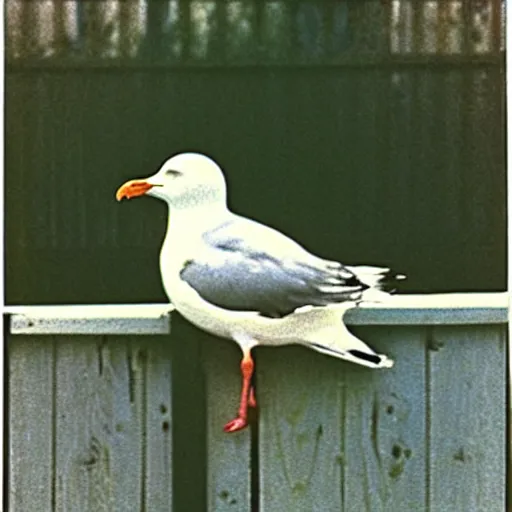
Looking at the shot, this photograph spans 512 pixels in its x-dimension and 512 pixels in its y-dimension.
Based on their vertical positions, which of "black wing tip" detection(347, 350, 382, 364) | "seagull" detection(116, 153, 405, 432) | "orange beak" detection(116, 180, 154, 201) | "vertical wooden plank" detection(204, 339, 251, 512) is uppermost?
"orange beak" detection(116, 180, 154, 201)

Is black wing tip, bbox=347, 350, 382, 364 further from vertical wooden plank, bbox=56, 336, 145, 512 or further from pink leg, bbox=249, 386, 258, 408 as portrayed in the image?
vertical wooden plank, bbox=56, 336, 145, 512

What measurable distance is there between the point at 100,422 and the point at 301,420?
500 millimetres

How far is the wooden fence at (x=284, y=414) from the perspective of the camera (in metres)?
2.42

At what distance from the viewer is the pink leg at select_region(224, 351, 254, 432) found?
2.40 meters

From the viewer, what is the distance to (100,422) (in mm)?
2426

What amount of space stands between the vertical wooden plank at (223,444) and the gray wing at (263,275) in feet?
0.49

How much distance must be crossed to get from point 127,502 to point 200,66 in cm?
110

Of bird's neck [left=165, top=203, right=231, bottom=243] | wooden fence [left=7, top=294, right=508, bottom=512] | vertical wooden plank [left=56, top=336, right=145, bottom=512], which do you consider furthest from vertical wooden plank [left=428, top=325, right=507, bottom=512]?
vertical wooden plank [left=56, top=336, right=145, bottom=512]

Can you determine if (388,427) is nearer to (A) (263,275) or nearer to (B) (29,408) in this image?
(A) (263,275)

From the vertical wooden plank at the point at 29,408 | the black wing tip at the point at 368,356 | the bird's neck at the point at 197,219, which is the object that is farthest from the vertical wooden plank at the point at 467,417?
the vertical wooden plank at the point at 29,408

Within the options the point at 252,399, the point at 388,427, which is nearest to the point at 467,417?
the point at 388,427

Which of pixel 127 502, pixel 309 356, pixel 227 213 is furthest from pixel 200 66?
pixel 127 502

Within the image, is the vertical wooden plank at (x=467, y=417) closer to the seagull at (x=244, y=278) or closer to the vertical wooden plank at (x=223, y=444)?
the seagull at (x=244, y=278)

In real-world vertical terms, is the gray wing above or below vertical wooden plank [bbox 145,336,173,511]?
above
